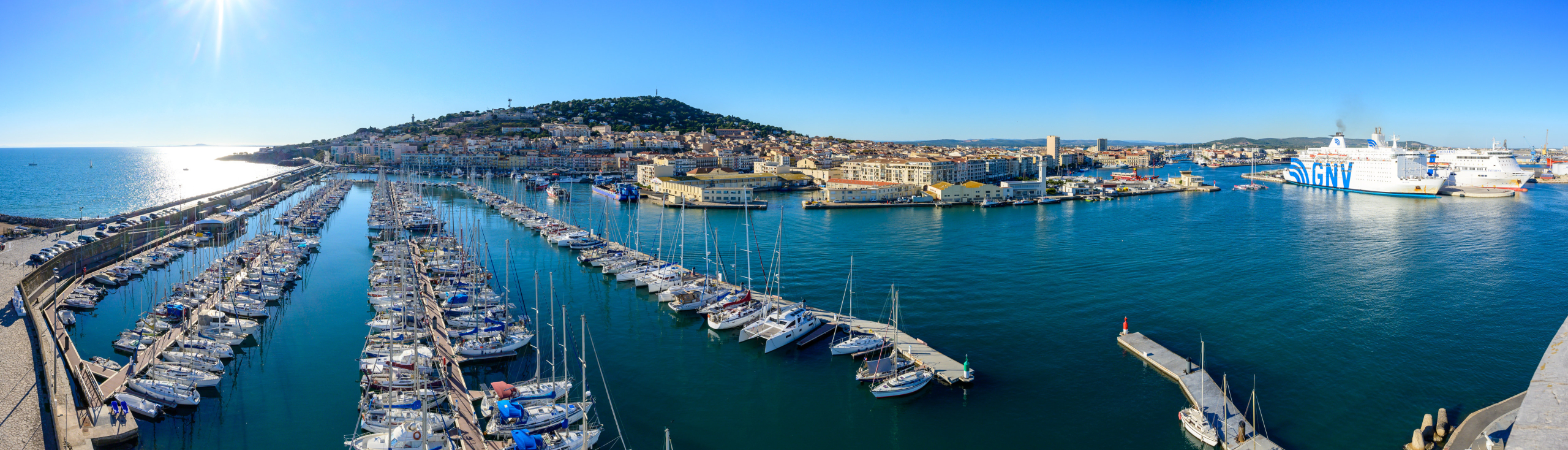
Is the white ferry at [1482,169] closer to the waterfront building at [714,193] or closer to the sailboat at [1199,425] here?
the waterfront building at [714,193]

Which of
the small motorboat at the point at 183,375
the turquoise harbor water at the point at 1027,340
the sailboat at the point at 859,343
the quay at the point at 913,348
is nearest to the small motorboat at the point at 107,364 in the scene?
the small motorboat at the point at 183,375

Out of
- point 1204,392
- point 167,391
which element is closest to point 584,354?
point 167,391

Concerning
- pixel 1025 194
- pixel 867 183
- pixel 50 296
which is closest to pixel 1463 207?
pixel 1025 194

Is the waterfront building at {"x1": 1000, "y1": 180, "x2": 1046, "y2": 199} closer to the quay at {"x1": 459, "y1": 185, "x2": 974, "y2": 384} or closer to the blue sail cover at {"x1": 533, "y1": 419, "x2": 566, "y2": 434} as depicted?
the quay at {"x1": 459, "y1": 185, "x2": 974, "y2": 384}

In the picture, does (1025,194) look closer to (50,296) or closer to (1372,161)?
(1372,161)

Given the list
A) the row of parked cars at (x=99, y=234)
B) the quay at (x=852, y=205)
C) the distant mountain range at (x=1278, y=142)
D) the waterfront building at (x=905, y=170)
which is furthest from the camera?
the distant mountain range at (x=1278, y=142)
